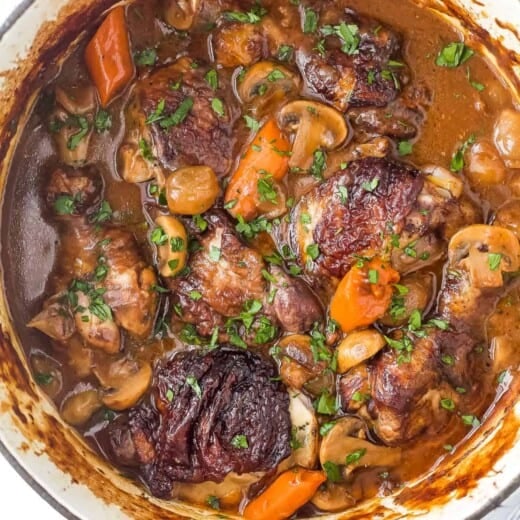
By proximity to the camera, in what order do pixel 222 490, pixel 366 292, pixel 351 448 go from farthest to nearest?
1. pixel 222 490
2. pixel 351 448
3. pixel 366 292

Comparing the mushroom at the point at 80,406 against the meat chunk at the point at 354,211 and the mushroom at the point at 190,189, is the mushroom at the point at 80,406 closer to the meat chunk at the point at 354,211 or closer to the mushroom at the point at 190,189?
the mushroom at the point at 190,189

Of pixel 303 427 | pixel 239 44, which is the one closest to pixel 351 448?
pixel 303 427

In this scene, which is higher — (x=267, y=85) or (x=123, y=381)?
(x=267, y=85)

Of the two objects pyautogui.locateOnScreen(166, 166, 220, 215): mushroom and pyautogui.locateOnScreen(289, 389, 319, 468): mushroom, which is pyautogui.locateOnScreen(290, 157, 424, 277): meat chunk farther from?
pyautogui.locateOnScreen(289, 389, 319, 468): mushroom

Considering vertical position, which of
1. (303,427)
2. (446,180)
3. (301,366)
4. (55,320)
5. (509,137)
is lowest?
(55,320)

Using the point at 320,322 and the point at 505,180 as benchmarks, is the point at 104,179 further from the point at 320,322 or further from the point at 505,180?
the point at 505,180

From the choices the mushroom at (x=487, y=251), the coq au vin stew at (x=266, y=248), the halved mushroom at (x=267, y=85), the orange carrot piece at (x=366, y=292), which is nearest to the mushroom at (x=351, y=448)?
the coq au vin stew at (x=266, y=248)

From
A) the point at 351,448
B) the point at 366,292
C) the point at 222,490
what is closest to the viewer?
the point at 366,292

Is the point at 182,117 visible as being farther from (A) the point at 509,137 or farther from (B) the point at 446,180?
(A) the point at 509,137
